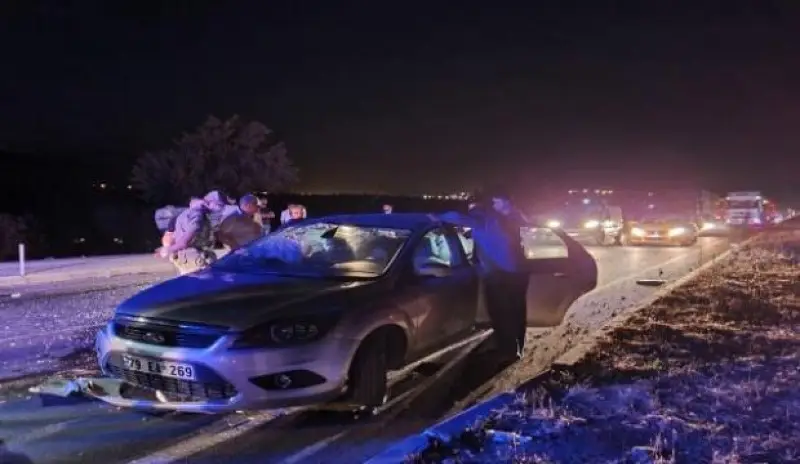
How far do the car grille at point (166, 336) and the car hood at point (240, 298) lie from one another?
0.08m

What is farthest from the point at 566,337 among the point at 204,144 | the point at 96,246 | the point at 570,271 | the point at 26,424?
the point at 204,144

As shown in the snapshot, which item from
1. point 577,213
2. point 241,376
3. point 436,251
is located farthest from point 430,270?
point 577,213

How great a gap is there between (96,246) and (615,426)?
25.2m

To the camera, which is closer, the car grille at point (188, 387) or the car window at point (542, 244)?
the car grille at point (188, 387)

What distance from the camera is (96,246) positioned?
2778 centimetres

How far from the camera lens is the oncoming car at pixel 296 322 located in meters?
5.42

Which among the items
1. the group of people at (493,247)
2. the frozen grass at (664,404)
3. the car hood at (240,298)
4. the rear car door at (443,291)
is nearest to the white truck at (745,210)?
the frozen grass at (664,404)

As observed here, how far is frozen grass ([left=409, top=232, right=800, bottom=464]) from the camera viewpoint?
4816 millimetres

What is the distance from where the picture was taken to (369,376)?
5.96 m

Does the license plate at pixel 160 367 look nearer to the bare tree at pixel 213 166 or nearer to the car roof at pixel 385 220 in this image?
the car roof at pixel 385 220

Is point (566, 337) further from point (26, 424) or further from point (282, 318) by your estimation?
point (26, 424)

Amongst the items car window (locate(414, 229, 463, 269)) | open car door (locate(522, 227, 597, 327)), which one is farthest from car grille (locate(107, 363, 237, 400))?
open car door (locate(522, 227, 597, 327))

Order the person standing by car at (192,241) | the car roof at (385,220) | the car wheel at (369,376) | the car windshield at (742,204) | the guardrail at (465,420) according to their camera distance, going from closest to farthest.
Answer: the guardrail at (465,420) < the car wheel at (369,376) < the car roof at (385,220) < the person standing by car at (192,241) < the car windshield at (742,204)

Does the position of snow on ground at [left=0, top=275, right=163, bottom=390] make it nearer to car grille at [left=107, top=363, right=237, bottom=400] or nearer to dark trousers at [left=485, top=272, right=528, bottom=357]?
car grille at [left=107, top=363, right=237, bottom=400]
